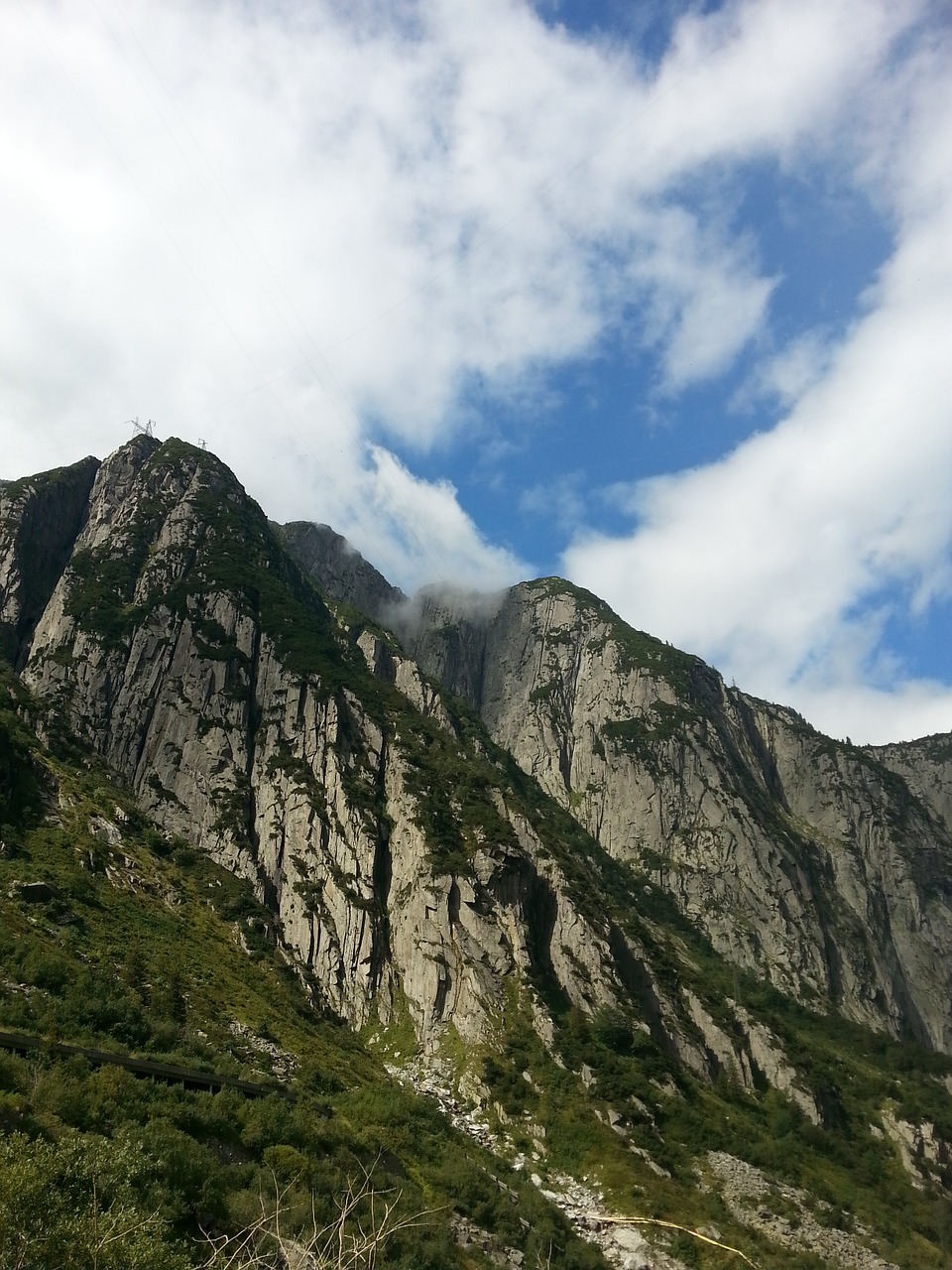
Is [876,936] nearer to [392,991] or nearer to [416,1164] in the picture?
[392,991]

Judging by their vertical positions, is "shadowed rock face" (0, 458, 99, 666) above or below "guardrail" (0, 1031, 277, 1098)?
above

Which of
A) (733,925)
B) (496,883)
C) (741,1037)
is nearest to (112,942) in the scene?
(496,883)

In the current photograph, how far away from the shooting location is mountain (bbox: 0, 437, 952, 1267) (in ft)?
196

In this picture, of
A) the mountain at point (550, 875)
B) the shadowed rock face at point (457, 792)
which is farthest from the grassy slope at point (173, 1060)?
the shadowed rock face at point (457, 792)

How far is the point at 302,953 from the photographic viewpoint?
75.8 meters

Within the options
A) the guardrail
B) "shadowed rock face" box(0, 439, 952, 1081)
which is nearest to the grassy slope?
the guardrail

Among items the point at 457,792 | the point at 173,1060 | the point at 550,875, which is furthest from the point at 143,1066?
the point at 457,792

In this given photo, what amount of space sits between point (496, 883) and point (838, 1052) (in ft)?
183

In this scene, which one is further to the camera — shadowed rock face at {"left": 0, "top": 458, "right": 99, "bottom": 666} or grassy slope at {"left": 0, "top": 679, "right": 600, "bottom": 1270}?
shadowed rock face at {"left": 0, "top": 458, "right": 99, "bottom": 666}

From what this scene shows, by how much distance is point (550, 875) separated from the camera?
289 feet

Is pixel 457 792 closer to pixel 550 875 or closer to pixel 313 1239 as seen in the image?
pixel 550 875

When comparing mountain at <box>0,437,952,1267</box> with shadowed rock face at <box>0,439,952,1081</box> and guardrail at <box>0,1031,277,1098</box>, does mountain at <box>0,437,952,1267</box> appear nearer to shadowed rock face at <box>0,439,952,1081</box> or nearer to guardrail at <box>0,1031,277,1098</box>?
shadowed rock face at <box>0,439,952,1081</box>

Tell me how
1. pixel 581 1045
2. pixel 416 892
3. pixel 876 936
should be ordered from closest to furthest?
1. pixel 581 1045
2. pixel 416 892
3. pixel 876 936

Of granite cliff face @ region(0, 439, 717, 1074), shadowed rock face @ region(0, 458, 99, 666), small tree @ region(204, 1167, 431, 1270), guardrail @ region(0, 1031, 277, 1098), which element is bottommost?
small tree @ region(204, 1167, 431, 1270)
